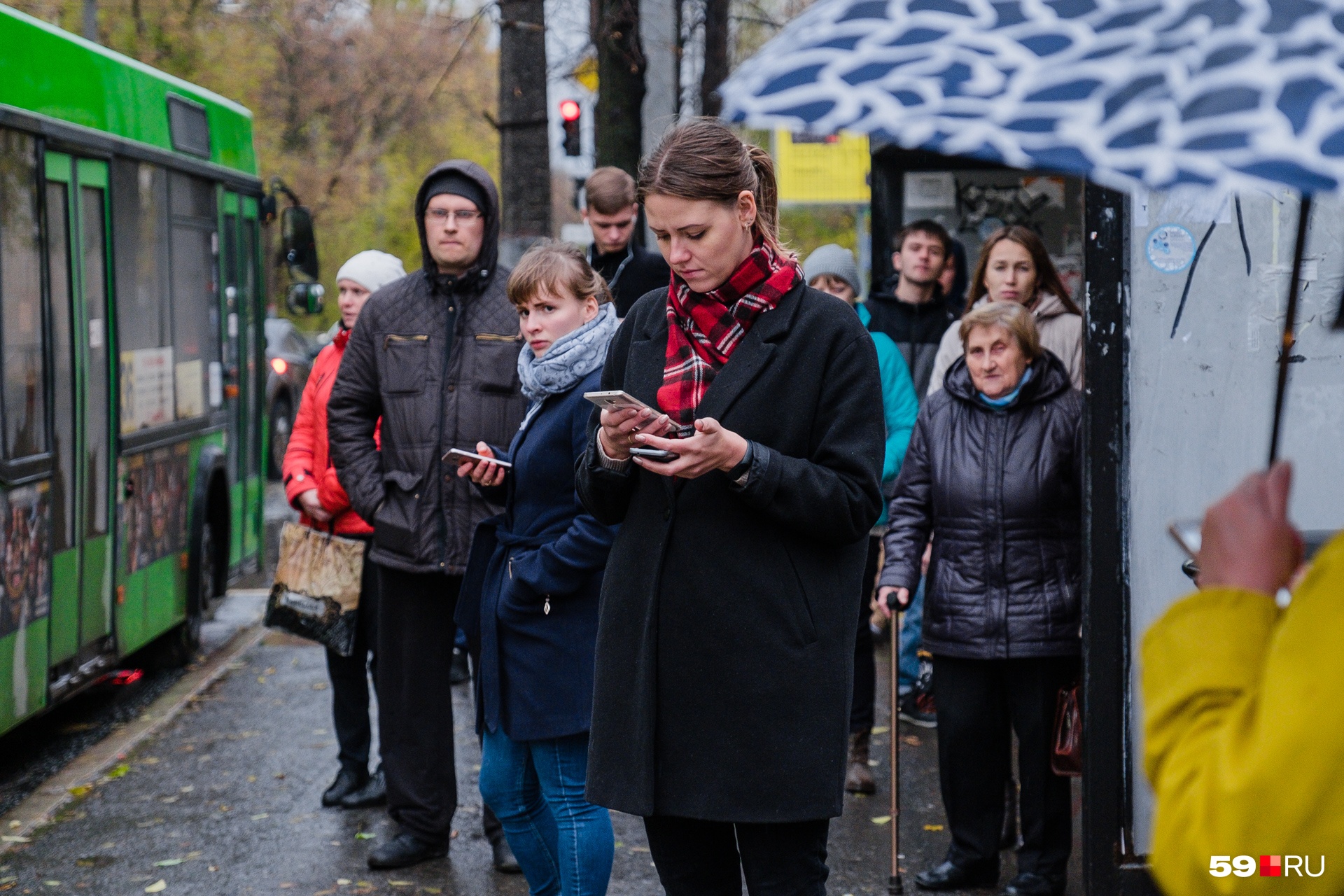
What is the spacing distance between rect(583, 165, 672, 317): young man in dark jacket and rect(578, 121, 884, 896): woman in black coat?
283 centimetres

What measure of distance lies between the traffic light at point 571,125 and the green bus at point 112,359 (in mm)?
2770

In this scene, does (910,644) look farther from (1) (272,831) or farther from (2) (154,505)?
(2) (154,505)

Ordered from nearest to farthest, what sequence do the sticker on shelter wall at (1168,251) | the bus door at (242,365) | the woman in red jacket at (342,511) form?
the sticker on shelter wall at (1168,251) < the woman in red jacket at (342,511) < the bus door at (242,365)

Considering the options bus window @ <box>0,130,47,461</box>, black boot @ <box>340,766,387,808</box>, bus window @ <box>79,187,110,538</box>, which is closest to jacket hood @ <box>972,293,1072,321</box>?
black boot @ <box>340,766,387,808</box>

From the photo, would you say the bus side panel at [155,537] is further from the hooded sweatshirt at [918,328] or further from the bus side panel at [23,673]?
the hooded sweatshirt at [918,328]

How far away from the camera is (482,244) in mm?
5043

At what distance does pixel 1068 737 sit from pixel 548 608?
1.61 metres

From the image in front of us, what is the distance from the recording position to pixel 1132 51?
1646 millimetres

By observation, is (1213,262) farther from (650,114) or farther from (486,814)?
(650,114)

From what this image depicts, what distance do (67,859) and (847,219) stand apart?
32.5m

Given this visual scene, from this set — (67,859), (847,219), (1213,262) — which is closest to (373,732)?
(67,859)

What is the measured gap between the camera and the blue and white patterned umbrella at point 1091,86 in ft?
5.07

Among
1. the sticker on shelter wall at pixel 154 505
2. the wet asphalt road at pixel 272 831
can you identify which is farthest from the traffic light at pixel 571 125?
the wet asphalt road at pixel 272 831

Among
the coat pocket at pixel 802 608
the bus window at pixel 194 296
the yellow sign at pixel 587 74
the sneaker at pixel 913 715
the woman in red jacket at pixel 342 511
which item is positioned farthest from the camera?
the yellow sign at pixel 587 74
